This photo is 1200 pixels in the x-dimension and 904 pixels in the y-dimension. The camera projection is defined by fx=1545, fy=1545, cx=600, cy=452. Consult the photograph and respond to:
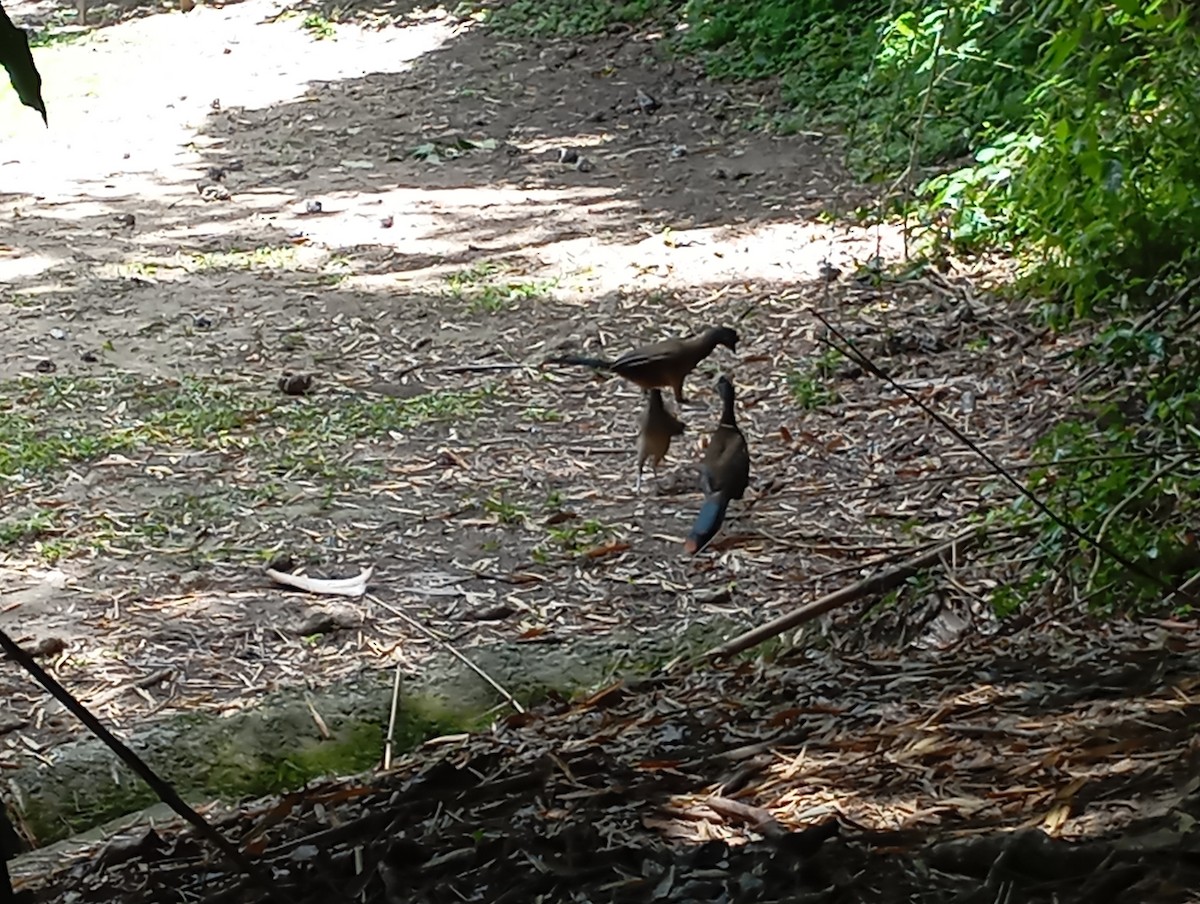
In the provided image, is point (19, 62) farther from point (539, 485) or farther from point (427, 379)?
point (427, 379)

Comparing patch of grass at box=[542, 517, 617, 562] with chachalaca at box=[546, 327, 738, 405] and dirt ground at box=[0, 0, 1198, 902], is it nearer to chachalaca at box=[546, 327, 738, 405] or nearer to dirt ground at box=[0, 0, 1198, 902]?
dirt ground at box=[0, 0, 1198, 902]

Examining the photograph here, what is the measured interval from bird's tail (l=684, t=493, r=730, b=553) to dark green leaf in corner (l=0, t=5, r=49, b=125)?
1.63 meters

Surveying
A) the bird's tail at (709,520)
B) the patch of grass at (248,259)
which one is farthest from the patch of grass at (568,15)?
the bird's tail at (709,520)

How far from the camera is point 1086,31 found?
4738 millimetres

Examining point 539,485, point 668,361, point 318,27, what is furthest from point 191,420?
point 318,27

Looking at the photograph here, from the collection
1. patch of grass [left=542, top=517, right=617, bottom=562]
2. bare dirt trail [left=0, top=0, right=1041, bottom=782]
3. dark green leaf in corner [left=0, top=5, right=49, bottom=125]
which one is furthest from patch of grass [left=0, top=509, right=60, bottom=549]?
dark green leaf in corner [left=0, top=5, right=49, bottom=125]

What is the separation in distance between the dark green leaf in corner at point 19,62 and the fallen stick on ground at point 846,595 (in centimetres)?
181

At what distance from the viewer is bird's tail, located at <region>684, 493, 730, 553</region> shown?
9.46 ft

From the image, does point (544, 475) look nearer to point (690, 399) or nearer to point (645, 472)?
point (645, 472)

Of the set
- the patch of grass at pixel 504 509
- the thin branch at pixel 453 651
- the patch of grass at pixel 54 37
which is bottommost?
the patch of grass at pixel 504 509

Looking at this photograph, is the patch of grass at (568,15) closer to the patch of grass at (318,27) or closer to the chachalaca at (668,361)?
the patch of grass at (318,27)

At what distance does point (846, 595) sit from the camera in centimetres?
295

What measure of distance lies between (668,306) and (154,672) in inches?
110

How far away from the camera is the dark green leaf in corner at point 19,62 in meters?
1.41
